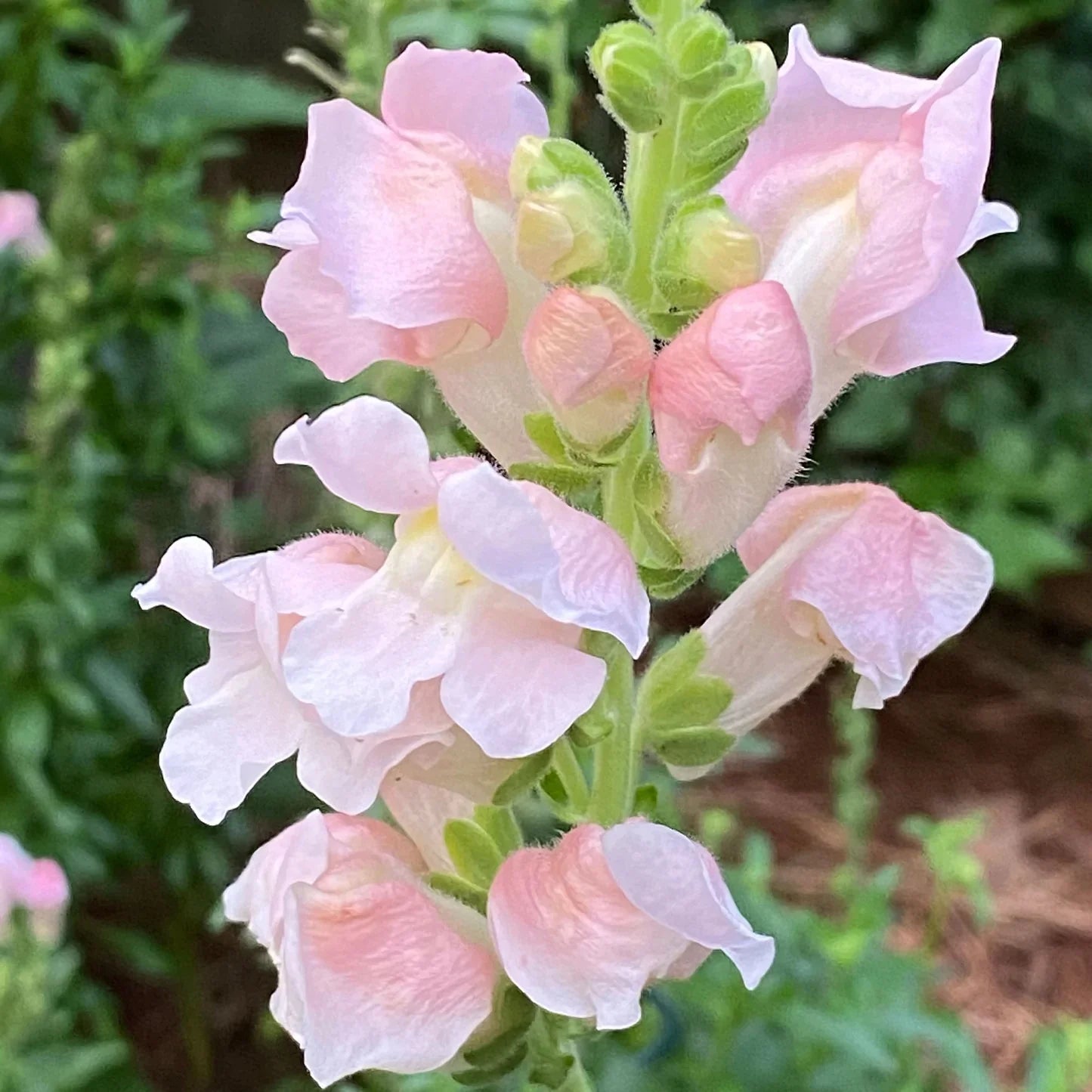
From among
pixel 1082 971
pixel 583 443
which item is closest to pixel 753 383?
pixel 583 443

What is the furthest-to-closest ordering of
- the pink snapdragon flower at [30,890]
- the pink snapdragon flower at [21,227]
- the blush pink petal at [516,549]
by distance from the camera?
1. the pink snapdragon flower at [21,227]
2. the pink snapdragon flower at [30,890]
3. the blush pink petal at [516,549]

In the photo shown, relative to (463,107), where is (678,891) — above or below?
below

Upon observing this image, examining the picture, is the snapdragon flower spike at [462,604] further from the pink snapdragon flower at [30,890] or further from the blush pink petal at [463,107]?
the pink snapdragon flower at [30,890]

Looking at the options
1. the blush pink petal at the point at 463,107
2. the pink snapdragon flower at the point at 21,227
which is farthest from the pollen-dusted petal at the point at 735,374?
the pink snapdragon flower at the point at 21,227

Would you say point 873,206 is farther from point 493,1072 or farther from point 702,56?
point 493,1072

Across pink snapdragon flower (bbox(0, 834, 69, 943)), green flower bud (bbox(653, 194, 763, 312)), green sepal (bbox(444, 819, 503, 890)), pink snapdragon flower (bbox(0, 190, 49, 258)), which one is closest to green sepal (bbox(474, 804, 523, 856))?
green sepal (bbox(444, 819, 503, 890))

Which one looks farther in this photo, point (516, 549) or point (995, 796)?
point (995, 796)

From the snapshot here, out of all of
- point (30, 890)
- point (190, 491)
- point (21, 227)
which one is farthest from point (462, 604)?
point (190, 491)
